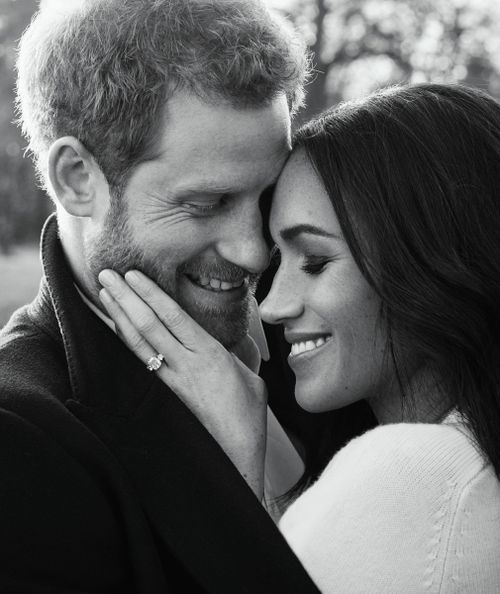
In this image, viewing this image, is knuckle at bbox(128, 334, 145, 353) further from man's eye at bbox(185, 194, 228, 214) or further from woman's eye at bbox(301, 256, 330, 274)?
woman's eye at bbox(301, 256, 330, 274)

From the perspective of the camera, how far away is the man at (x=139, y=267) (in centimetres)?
198

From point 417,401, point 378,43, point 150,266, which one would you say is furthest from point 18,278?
point 417,401

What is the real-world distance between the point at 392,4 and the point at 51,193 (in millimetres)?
13772

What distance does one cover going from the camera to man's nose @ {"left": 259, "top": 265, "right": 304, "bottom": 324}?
101 inches

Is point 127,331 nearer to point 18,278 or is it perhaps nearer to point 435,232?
point 435,232

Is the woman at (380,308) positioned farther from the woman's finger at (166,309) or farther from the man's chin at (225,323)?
the man's chin at (225,323)

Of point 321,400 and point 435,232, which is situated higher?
point 435,232

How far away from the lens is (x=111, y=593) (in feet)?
6.58

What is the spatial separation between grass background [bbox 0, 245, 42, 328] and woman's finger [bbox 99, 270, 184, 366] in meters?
10.4

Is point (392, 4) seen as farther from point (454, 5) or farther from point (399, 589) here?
point (399, 589)

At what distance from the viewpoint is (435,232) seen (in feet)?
7.74

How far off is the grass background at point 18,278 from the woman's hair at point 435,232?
10.8 m

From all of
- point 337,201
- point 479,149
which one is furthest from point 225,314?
point 479,149

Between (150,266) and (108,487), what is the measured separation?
2.58 ft
